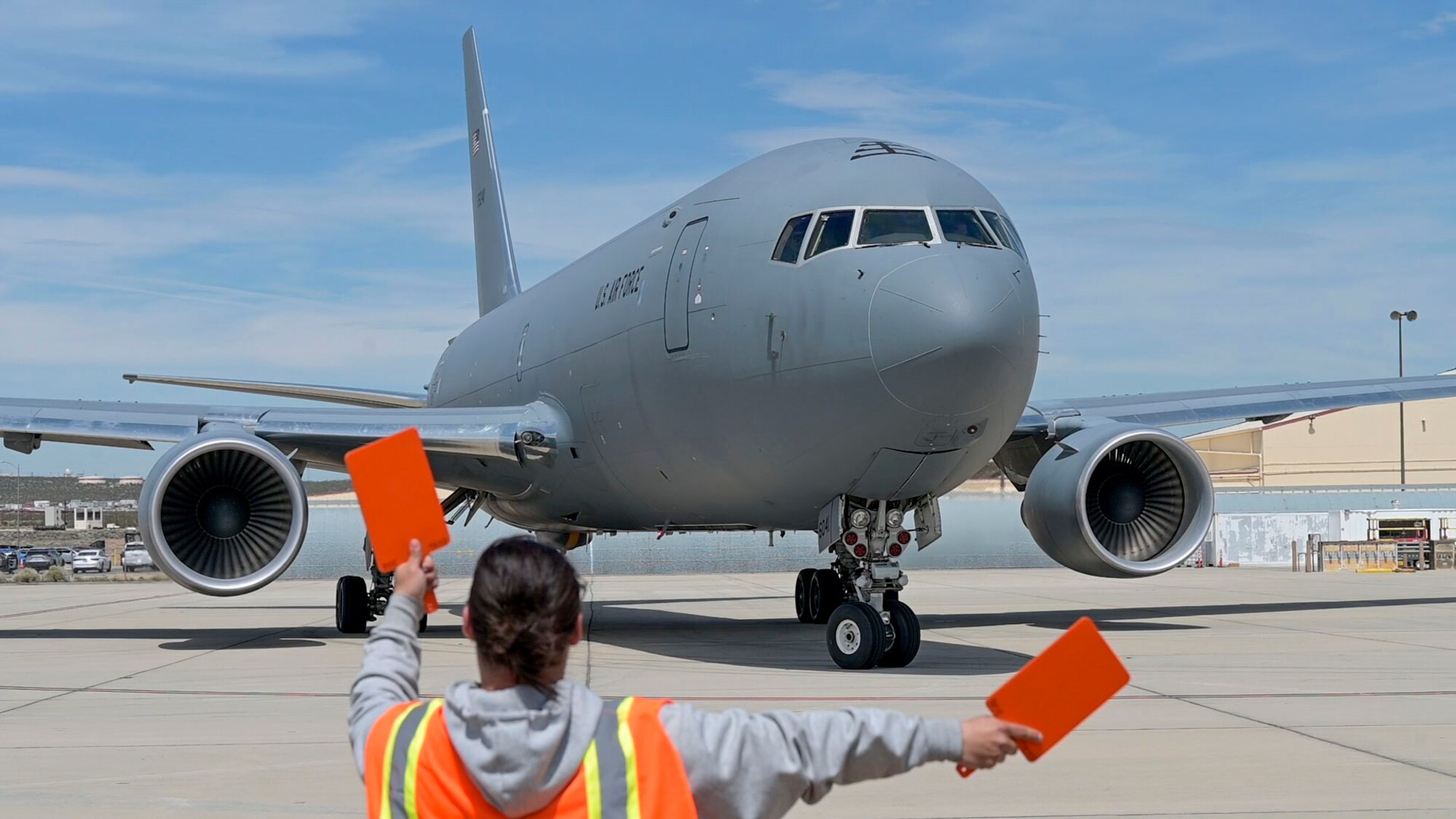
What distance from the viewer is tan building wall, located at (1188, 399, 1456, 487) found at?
5288 cm

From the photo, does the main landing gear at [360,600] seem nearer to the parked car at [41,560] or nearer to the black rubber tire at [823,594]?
the black rubber tire at [823,594]

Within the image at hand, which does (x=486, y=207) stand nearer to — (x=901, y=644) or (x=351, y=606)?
(x=351, y=606)

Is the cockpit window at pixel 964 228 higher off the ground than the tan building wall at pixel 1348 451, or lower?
higher

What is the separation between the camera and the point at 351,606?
16531 millimetres

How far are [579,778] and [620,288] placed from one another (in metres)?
11.6

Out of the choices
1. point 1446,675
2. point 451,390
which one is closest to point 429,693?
point 1446,675

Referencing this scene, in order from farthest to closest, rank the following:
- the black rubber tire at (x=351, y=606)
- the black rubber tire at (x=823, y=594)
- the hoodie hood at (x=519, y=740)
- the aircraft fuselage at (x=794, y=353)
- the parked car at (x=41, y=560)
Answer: the parked car at (x=41, y=560) < the black rubber tire at (x=823, y=594) < the black rubber tire at (x=351, y=606) < the aircraft fuselage at (x=794, y=353) < the hoodie hood at (x=519, y=740)

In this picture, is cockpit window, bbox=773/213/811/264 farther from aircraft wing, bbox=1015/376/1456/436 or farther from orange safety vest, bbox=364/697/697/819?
orange safety vest, bbox=364/697/697/819

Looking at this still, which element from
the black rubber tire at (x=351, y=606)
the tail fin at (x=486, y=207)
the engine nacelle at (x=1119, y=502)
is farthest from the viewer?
the tail fin at (x=486, y=207)

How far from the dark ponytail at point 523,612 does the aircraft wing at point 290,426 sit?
12338 millimetres

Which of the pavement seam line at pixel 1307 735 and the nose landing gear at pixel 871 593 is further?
the nose landing gear at pixel 871 593

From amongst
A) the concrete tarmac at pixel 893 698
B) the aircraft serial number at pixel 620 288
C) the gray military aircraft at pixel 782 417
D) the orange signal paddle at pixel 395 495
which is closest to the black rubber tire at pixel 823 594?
the gray military aircraft at pixel 782 417

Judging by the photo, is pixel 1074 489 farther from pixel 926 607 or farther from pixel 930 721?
pixel 930 721

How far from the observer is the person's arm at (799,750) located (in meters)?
2.42
